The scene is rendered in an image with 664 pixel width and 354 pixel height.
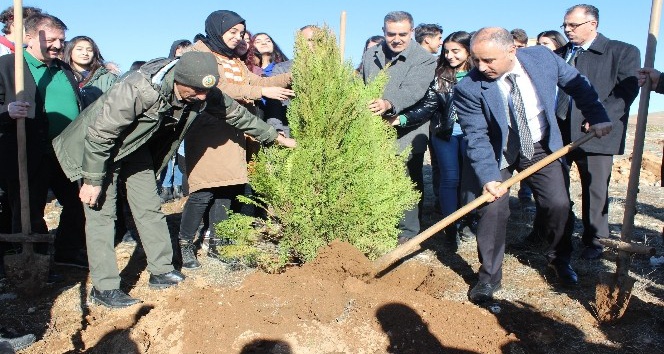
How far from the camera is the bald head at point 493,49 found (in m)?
3.90

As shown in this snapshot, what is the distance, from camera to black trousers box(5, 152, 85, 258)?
4.93 metres

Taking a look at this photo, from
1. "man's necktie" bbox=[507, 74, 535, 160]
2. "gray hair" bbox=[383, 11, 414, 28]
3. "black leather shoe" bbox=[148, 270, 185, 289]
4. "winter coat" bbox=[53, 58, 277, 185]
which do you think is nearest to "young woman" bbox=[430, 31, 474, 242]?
"gray hair" bbox=[383, 11, 414, 28]

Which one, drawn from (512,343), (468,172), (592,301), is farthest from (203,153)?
(592,301)

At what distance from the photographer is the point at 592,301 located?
4402mm

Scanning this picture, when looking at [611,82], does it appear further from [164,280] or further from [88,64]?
[88,64]

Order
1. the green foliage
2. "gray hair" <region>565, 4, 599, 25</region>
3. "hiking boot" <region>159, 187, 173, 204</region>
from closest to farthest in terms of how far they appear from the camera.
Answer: the green foliage < "gray hair" <region>565, 4, 599, 25</region> < "hiking boot" <region>159, 187, 173, 204</region>

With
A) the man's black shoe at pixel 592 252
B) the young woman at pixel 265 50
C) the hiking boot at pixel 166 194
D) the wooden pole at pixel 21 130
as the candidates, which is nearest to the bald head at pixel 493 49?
the man's black shoe at pixel 592 252

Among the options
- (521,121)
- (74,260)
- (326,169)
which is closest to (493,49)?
(521,121)

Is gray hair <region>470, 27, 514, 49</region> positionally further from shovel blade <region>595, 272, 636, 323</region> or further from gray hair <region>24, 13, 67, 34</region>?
gray hair <region>24, 13, 67, 34</region>

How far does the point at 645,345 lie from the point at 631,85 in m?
2.53

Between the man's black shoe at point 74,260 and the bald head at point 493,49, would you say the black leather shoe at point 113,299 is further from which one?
the bald head at point 493,49

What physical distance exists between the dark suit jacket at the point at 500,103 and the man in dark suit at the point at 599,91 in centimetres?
104

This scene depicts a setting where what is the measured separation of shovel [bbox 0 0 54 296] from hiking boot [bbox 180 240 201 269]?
3.65 feet

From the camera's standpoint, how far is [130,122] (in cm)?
396
